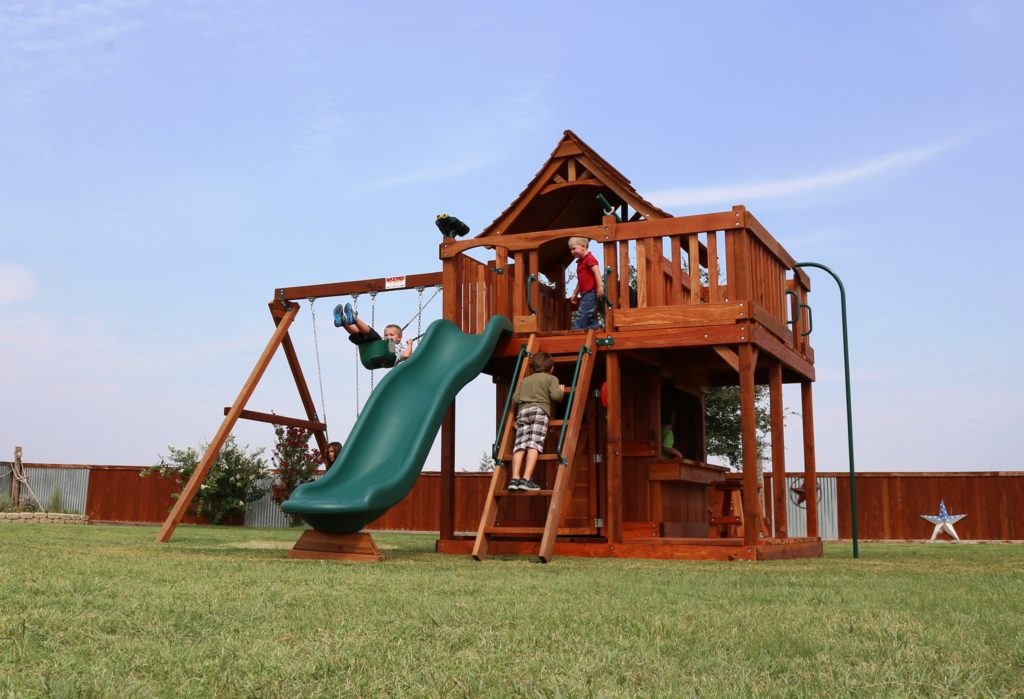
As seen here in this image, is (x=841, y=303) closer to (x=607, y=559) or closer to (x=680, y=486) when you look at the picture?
(x=680, y=486)

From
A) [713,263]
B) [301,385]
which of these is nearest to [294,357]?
[301,385]

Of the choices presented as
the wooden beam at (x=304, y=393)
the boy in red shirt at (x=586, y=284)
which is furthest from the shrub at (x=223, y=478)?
the boy in red shirt at (x=586, y=284)

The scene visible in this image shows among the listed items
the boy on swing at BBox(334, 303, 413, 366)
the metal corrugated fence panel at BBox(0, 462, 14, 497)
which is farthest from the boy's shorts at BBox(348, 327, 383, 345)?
the metal corrugated fence panel at BBox(0, 462, 14, 497)

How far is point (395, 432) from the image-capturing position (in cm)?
855

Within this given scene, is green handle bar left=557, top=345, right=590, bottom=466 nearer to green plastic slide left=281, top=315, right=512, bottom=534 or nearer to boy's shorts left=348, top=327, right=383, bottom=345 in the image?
green plastic slide left=281, top=315, right=512, bottom=534

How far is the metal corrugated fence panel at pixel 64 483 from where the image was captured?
23.5 metres

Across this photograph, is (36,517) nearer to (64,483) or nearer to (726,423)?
(64,483)

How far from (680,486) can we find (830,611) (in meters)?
→ 7.01

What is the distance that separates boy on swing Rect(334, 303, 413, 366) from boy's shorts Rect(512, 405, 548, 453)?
6.22ft

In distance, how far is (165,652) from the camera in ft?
9.44

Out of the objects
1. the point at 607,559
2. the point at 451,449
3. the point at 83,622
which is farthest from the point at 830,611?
the point at 451,449

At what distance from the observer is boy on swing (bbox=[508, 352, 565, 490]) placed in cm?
832

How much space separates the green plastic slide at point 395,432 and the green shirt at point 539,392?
2.10 feet

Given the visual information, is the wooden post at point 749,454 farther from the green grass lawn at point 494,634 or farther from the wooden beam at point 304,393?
the wooden beam at point 304,393
